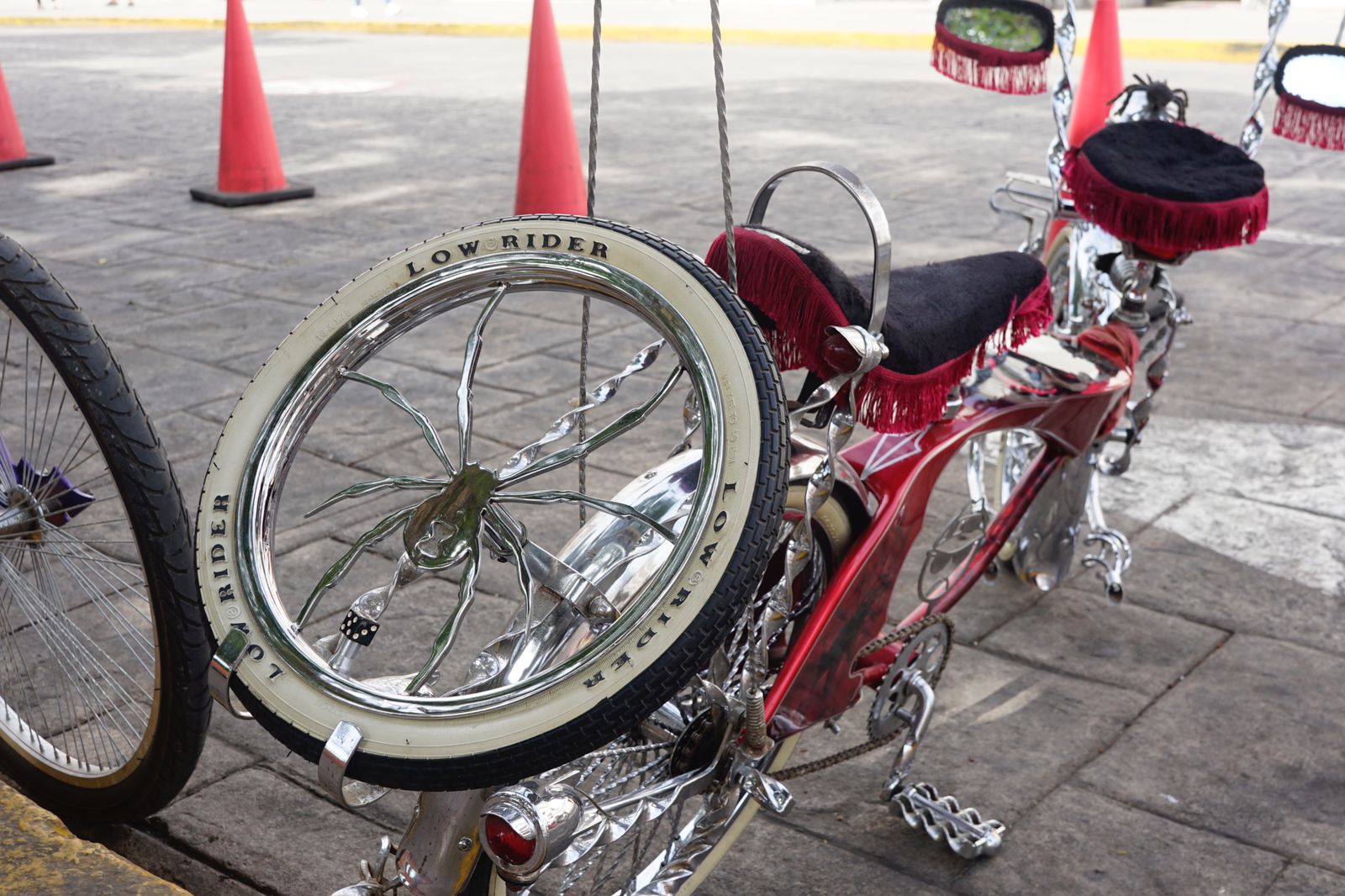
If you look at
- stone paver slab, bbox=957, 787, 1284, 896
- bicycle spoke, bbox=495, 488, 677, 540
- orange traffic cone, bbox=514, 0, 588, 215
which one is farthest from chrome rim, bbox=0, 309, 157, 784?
orange traffic cone, bbox=514, 0, 588, 215

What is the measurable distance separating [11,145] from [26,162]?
12 cm

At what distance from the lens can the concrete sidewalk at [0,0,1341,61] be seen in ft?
43.0

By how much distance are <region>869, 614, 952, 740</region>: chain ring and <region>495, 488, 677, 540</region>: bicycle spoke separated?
0.69m

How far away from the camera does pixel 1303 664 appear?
2699 millimetres

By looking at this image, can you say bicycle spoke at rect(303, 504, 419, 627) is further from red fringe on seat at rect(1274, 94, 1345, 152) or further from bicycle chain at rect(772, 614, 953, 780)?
red fringe on seat at rect(1274, 94, 1345, 152)

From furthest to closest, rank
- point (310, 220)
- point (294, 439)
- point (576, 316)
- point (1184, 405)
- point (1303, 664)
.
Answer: point (310, 220), point (576, 316), point (1184, 405), point (1303, 664), point (294, 439)

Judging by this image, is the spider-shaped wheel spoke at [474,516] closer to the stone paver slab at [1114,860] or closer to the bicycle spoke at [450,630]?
the bicycle spoke at [450,630]

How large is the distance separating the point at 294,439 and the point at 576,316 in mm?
3403

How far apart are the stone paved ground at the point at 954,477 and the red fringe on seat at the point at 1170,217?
2.65 ft

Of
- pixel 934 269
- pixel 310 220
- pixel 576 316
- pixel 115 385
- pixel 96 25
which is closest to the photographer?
pixel 115 385

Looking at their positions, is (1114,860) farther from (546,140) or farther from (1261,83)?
(546,140)

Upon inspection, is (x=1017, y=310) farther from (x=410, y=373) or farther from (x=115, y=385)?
(x=410, y=373)

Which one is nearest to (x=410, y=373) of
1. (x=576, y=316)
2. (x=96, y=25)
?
Result: (x=576, y=316)

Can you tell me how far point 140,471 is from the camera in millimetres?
1880
